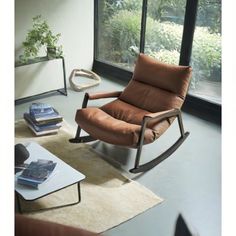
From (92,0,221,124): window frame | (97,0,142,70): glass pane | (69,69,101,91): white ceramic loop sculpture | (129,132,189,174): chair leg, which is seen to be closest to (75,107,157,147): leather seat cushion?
(129,132,189,174): chair leg

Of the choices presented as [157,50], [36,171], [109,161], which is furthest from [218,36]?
[36,171]

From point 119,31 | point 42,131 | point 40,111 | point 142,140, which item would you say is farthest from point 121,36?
point 142,140

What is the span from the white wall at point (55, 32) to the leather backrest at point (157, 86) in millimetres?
1488

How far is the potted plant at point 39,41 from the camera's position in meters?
4.23

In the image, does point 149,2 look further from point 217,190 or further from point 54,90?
point 217,190

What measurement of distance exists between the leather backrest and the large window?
84cm

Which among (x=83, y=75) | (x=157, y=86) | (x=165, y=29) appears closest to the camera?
(x=157, y=86)

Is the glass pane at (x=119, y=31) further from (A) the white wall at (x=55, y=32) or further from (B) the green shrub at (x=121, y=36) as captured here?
(A) the white wall at (x=55, y=32)

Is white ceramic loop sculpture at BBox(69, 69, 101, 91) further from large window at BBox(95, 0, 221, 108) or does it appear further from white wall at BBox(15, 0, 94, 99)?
large window at BBox(95, 0, 221, 108)

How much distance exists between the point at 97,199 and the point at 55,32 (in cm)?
283

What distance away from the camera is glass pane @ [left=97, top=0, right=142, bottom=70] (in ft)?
16.1

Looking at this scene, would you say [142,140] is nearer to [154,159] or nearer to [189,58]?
[154,159]

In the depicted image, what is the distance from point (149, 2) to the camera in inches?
183

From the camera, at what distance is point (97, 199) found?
8.61ft
